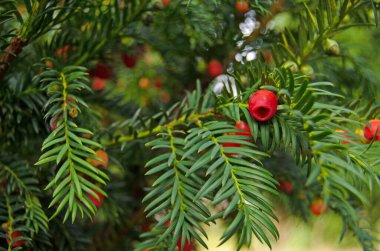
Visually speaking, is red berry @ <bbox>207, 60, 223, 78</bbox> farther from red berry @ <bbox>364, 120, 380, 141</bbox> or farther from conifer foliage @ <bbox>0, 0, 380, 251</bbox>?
red berry @ <bbox>364, 120, 380, 141</bbox>

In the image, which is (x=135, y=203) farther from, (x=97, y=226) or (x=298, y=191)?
(x=298, y=191)

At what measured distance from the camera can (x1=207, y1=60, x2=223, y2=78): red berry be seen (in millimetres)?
715

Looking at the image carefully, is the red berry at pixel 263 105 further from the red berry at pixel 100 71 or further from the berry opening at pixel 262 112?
the red berry at pixel 100 71

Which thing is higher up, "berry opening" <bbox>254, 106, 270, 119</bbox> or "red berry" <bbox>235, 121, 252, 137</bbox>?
"berry opening" <bbox>254, 106, 270, 119</bbox>

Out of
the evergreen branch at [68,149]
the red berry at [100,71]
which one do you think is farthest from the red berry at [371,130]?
the red berry at [100,71]

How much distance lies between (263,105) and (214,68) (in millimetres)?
343

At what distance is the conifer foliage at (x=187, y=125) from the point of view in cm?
38

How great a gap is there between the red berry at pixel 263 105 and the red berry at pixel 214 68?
322 millimetres

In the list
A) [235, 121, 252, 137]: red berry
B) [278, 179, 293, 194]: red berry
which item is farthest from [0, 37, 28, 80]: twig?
[278, 179, 293, 194]: red berry

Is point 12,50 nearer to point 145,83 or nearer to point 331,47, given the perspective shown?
point 331,47

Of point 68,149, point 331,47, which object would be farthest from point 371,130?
point 68,149

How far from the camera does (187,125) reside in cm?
46

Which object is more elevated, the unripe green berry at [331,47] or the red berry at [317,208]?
the unripe green berry at [331,47]

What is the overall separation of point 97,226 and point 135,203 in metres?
0.12
